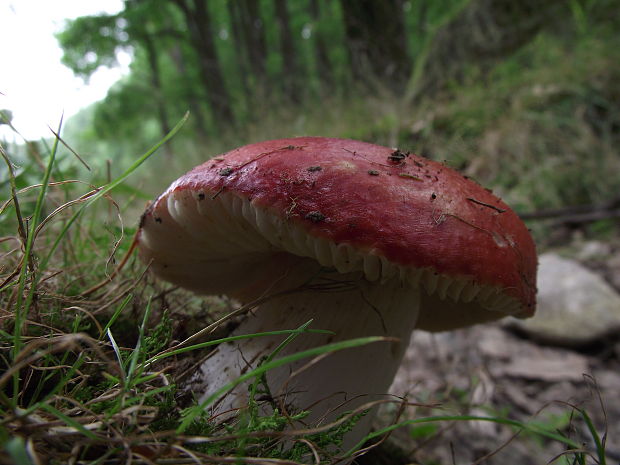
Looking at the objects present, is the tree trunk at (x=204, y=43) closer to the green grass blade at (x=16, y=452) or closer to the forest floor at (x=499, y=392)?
the forest floor at (x=499, y=392)

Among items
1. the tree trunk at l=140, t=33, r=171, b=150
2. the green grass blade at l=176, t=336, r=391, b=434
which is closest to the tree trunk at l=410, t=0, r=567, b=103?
the green grass blade at l=176, t=336, r=391, b=434

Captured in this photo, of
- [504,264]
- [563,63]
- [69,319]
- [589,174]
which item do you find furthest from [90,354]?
[563,63]

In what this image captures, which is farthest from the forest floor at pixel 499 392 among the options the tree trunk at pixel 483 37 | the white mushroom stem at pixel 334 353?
the tree trunk at pixel 483 37

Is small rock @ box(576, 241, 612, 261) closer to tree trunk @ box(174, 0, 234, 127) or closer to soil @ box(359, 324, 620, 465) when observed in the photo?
soil @ box(359, 324, 620, 465)

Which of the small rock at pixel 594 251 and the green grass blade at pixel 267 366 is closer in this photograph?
the green grass blade at pixel 267 366

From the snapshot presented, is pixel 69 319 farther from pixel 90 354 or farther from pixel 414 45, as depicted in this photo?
pixel 414 45
